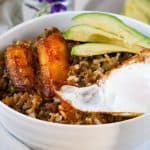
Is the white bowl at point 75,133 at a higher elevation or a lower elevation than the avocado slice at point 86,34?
lower

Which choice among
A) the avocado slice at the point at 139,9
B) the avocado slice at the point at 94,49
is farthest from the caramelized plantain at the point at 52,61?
the avocado slice at the point at 139,9

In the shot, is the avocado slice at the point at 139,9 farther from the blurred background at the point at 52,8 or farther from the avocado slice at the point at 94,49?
the avocado slice at the point at 94,49

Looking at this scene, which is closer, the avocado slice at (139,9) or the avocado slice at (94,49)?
the avocado slice at (94,49)

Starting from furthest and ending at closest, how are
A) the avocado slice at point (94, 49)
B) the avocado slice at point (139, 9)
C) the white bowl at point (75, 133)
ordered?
the avocado slice at point (139, 9)
the avocado slice at point (94, 49)
the white bowl at point (75, 133)

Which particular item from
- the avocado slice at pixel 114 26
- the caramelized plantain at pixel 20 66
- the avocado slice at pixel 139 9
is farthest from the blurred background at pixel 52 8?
the caramelized plantain at pixel 20 66

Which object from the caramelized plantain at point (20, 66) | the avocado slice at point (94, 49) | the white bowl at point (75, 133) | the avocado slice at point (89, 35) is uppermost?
the avocado slice at point (89, 35)

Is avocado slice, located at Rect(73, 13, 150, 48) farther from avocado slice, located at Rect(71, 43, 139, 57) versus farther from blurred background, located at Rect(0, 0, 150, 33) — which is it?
blurred background, located at Rect(0, 0, 150, 33)

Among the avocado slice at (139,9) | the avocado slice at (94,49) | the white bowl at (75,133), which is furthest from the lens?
the avocado slice at (139,9)
